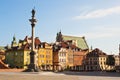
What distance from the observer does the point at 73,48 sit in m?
120

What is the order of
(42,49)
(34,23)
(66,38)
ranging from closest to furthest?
1. (34,23)
2. (42,49)
3. (66,38)

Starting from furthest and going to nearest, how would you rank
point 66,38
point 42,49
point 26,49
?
point 66,38, point 42,49, point 26,49

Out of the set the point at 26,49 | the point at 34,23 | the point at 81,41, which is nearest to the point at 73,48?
the point at 81,41

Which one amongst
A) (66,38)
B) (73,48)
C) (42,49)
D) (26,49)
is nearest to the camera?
(26,49)

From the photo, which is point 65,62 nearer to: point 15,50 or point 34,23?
point 15,50

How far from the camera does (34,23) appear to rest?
55.5 meters

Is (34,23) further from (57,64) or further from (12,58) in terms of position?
(57,64)

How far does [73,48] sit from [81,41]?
18.0 m

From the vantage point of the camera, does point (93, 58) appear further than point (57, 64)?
Yes

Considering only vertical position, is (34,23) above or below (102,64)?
above

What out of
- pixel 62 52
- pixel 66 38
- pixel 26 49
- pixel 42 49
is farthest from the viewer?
pixel 66 38

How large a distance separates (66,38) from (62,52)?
23.4 m

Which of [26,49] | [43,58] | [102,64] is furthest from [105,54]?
[26,49]

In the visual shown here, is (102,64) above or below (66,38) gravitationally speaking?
below
